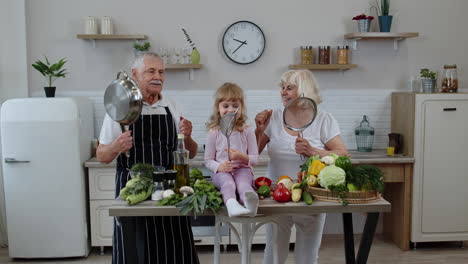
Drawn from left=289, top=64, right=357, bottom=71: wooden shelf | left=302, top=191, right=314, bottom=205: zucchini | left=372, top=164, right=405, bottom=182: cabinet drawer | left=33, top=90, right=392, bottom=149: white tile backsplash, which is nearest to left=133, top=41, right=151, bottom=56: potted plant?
left=33, top=90, right=392, bottom=149: white tile backsplash

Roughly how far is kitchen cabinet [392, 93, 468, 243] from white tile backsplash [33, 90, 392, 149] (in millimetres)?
433

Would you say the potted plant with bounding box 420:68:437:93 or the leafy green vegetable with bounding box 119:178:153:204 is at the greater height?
the potted plant with bounding box 420:68:437:93

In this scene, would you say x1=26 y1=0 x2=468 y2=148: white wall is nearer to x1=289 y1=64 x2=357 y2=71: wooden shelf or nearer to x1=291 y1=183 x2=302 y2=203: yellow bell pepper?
x1=289 y1=64 x2=357 y2=71: wooden shelf

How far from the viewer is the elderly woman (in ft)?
9.51

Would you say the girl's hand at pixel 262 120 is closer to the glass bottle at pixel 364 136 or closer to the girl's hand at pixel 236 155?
the girl's hand at pixel 236 155

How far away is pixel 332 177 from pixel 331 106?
9.33ft

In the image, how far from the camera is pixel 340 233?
5.21m

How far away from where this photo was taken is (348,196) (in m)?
2.35

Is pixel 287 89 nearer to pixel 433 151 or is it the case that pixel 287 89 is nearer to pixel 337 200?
pixel 337 200

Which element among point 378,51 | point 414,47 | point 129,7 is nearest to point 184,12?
point 129,7

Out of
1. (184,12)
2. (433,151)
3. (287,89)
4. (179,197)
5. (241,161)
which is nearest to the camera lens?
(179,197)

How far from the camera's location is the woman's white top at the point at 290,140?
2979 millimetres

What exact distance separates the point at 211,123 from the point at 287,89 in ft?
1.57

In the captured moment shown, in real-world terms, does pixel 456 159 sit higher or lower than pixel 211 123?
lower
